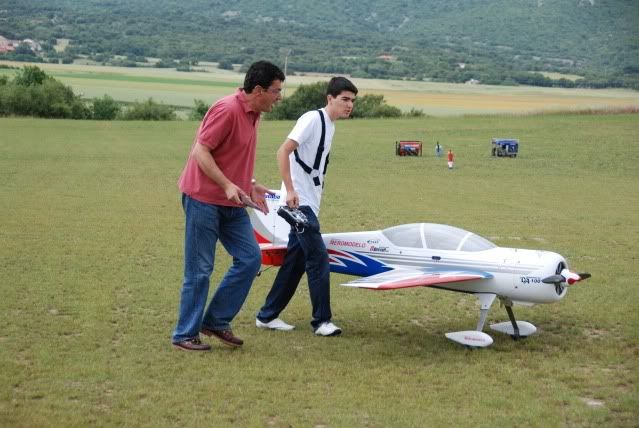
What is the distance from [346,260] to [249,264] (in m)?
1.28

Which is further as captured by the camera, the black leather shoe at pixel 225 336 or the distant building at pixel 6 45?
the distant building at pixel 6 45

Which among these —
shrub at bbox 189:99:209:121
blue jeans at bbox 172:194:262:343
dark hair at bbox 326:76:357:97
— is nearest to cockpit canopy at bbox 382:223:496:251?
dark hair at bbox 326:76:357:97

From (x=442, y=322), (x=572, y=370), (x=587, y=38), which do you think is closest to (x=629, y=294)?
(x=442, y=322)

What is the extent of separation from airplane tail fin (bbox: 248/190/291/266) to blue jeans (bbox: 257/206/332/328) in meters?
0.39

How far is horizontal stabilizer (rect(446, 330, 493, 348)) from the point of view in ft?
26.4

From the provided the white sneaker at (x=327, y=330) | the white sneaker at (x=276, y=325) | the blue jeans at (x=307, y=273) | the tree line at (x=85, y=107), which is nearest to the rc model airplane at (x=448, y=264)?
the blue jeans at (x=307, y=273)

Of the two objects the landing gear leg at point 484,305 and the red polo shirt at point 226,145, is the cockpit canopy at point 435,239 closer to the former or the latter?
the landing gear leg at point 484,305

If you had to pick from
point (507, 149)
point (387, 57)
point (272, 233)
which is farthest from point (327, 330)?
point (387, 57)

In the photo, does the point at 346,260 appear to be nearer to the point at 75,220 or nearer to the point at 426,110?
the point at 75,220

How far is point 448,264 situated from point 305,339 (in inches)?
52.8

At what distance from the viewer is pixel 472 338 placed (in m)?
8.11

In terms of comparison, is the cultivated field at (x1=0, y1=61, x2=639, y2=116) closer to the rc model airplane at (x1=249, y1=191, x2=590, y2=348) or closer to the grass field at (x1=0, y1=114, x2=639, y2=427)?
the grass field at (x1=0, y1=114, x2=639, y2=427)

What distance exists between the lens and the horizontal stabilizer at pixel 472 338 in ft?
26.4

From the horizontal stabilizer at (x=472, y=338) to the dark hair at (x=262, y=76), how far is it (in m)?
2.44
